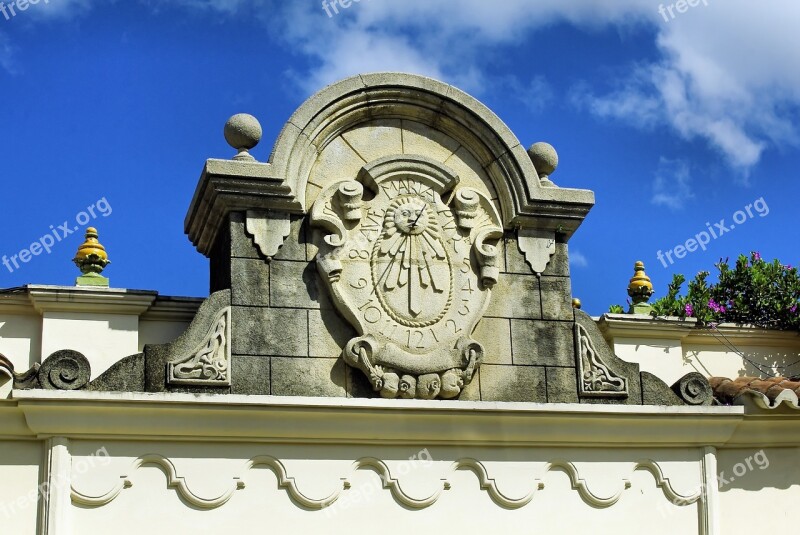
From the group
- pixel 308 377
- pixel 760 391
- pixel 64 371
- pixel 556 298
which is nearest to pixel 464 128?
pixel 556 298

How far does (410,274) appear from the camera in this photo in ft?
38.1

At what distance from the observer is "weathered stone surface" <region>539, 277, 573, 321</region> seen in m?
12.0

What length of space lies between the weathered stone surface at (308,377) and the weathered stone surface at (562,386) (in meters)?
1.81

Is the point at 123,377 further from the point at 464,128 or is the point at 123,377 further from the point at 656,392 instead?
the point at 656,392

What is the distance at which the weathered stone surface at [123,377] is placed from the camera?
1068cm

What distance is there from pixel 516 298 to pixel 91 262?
12.1 ft

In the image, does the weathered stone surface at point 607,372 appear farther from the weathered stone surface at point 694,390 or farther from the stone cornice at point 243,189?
the stone cornice at point 243,189

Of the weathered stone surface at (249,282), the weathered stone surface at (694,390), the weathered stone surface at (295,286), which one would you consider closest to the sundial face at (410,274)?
the weathered stone surface at (295,286)

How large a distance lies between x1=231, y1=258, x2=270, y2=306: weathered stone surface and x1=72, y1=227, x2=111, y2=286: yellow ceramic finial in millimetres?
1264

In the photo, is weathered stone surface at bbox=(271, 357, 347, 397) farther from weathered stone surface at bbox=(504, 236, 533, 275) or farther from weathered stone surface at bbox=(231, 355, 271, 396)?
weathered stone surface at bbox=(504, 236, 533, 275)

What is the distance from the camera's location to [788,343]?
13203mm

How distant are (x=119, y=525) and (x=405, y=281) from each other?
10.1 feet

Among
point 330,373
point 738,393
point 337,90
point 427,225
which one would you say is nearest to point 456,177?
point 427,225

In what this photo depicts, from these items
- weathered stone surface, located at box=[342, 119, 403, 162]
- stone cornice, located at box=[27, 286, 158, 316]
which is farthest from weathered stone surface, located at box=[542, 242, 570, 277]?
stone cornice, located at box=[27, 286, 158, 316]
